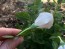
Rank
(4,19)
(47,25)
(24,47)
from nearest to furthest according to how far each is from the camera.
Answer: (47,25) → (24,47) → (4,19)

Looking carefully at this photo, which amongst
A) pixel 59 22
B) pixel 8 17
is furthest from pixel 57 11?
pixel 8 17

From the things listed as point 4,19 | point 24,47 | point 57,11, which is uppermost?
point 57,11

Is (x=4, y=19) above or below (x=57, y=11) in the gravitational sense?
below

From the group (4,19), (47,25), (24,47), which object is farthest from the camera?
(4,19)

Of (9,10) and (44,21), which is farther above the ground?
(44,21)

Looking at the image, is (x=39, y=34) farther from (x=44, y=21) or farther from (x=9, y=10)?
(x=9, y=10)

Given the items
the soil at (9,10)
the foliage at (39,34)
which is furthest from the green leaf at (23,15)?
the soil at (9,10)

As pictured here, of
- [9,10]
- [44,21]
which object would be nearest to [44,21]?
[44,21]

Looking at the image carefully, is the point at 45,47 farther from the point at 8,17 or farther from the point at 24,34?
the point at 8,17

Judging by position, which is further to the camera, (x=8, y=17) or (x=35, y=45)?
(x=8, y=17)
